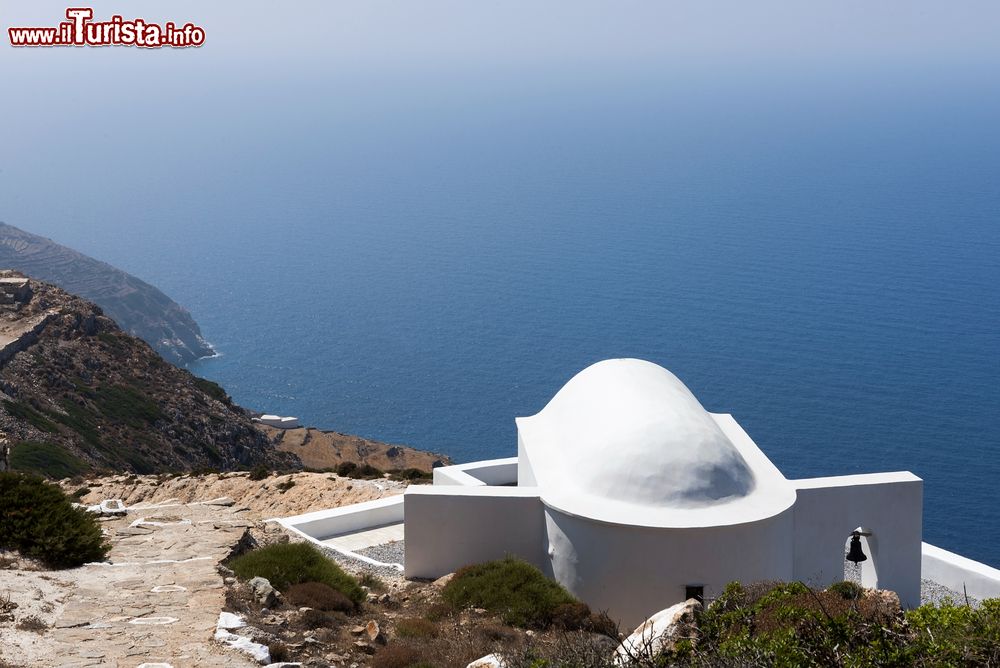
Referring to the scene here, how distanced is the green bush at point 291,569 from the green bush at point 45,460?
66.9 feet

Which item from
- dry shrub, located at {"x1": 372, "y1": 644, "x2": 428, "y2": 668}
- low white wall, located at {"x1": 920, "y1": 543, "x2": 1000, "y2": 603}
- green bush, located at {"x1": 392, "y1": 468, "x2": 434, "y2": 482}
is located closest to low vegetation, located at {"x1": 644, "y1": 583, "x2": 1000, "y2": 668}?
dry shrub, located at {"x1": 372, "y1": 644, "x2": 428, "y2": 668}

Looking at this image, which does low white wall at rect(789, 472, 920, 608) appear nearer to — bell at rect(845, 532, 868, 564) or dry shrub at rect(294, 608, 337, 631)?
bell at rect(845, 532, 868, 564)

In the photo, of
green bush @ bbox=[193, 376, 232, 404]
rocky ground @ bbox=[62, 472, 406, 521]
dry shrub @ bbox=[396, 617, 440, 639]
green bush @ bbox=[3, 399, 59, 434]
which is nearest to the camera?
dry shrub @ bbox=[396, 617, 440, 639]

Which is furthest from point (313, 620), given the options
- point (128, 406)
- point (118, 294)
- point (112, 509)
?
point (118, 294)

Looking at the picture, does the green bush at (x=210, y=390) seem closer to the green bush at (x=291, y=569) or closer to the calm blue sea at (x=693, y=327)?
the calm blue sea at (x=693, y=327)

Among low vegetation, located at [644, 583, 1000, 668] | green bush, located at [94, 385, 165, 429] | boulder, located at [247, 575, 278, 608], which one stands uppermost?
low vegetation, located at [644, 583, 1000, 668]

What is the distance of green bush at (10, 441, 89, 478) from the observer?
116 ft

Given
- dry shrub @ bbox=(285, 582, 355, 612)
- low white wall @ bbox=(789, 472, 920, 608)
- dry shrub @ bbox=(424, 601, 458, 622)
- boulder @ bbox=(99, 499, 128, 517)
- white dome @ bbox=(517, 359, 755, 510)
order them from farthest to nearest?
1. boulder @ bbox=(99, 499, 128, 517)
2. low white wall @ bbox=(789, 472, 920, 608)
3. white dome @ bbox=(517, 359, 755, 510)
4. dry shrub @ bbox=(424, 601, 458, 622)
5. dry shrub @ bbox=(285, 582, 355, 612)

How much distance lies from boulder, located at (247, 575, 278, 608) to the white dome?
22.1 ft

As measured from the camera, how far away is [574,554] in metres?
19.0

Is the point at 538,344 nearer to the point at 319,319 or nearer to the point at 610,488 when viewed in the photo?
the point at 319,319

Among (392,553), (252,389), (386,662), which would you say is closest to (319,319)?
(252,389)

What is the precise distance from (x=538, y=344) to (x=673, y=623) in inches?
4729

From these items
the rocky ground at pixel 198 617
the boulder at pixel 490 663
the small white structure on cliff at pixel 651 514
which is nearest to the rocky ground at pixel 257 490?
the small white structure on cliff at pixel 651 514
